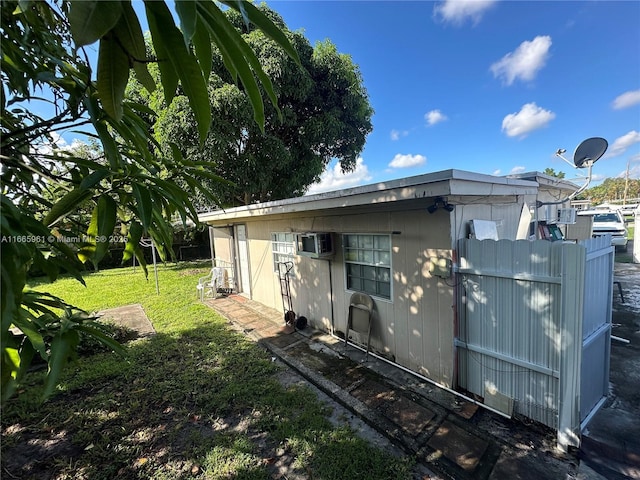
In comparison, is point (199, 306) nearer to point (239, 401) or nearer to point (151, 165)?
point (239, 401)

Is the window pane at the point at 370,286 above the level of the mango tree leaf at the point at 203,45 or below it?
below

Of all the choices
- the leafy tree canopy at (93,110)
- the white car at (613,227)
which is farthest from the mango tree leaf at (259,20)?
the white car at (613,227)

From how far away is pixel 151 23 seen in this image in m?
0.53

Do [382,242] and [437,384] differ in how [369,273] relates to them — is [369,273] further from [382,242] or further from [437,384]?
[437,384]

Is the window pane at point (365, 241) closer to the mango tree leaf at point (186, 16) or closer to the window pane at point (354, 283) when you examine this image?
the window pane at point (354, 283)

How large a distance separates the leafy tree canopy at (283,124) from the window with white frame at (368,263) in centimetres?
531

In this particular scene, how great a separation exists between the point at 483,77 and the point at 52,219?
12661 millimetres

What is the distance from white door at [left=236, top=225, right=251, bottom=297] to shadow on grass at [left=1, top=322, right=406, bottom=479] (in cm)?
411

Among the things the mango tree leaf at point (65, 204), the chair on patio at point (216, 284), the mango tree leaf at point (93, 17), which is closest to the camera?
the mango tree leaf at point (93, 17)

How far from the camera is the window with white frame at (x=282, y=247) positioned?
6.57m

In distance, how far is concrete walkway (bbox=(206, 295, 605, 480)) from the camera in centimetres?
259

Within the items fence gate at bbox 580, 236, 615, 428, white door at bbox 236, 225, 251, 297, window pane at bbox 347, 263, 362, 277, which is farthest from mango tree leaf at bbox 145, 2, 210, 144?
white door at bbox 236, 225, 251, 297

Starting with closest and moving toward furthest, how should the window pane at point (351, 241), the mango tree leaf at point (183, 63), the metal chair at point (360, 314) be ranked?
the mango tree leaf at point (183, 63) → the metal chair at point (360, 314) → the window pane at point (351, 241)

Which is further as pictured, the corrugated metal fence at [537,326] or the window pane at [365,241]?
the window pane at [365,241]
